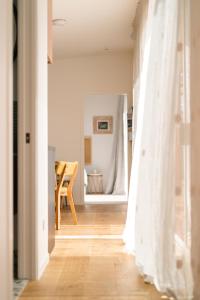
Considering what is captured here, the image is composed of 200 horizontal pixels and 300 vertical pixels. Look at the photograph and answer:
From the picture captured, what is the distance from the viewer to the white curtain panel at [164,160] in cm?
238

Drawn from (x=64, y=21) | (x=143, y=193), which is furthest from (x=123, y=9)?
(x=143, y=193)

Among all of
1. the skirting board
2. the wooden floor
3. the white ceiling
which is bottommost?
the skirting board

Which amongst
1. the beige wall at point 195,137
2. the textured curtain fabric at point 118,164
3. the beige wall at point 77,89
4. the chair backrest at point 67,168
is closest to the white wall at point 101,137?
the textured curtain fabric at point 118,164

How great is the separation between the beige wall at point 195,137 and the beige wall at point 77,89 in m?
5.08

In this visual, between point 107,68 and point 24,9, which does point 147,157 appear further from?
point 107,68

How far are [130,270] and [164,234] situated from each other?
0.68 metres

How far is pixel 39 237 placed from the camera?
280 cm

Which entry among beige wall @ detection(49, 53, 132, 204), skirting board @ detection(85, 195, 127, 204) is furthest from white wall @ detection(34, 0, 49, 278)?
skirting board @ detection(85, 195, 127, 204)

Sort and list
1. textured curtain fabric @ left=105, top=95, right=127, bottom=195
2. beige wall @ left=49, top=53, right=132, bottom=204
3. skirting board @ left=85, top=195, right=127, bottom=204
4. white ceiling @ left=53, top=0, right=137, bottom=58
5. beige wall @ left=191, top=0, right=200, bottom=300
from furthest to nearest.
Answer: textured curtain fabric @ left=105, top=95, right=127, bottom=195 < skirting board @ left=85, top=195, right=127, bottom=204 < beige wall @ left=49, top=53, right=132, bottom=204 < white ceiling @ left=53, top=0, right=137, bottom=58 < beige wall @ left=191, top=0, right=200, bottom=300

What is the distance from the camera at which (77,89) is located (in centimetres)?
762

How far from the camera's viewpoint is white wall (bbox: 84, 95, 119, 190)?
34.7 ft

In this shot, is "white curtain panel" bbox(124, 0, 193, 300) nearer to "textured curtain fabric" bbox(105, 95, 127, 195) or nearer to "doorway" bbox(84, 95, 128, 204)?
"textured curtain fabric" bbox(105, 95, 127, 195)

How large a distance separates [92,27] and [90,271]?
13.7ft

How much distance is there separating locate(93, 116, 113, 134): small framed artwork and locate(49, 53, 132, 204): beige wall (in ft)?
9.81
